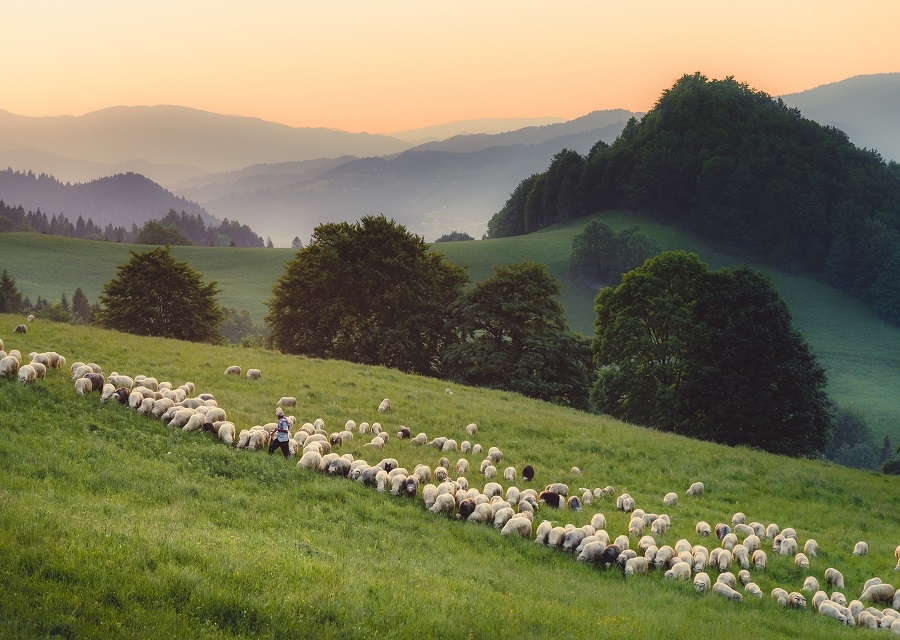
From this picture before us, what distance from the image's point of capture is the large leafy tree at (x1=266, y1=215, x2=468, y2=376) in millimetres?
64375

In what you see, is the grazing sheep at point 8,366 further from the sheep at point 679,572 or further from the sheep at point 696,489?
the sheep at point 696,489

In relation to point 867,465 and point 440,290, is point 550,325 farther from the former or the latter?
point 867,465

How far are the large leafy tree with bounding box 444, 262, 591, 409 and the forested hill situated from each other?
333 feet

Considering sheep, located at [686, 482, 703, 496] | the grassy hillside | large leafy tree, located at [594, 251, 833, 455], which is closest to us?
the grassy hillside

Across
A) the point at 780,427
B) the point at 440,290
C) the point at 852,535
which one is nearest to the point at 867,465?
the point at 780,427

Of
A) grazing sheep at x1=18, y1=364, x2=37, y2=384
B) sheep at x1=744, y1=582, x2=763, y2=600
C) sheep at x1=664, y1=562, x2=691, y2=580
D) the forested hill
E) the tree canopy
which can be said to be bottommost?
sheep at x1=744, y1=582, x2=763, y2=600

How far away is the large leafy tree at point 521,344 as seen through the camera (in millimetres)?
56938

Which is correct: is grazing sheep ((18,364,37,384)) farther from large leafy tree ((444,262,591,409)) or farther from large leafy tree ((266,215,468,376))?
large leafy tree ((266,215,468,376))

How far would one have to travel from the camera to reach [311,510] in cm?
1733

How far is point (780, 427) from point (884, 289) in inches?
4054

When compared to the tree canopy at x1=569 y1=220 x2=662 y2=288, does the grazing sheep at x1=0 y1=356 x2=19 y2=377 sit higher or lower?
lower

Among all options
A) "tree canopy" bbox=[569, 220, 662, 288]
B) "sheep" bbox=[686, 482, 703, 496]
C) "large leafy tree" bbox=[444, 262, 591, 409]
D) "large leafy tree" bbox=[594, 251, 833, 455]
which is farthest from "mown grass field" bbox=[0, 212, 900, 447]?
"sheep" bbox=[686, 482, 703, 496]

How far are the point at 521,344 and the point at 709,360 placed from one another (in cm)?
1500

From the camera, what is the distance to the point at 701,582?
16734 mm
